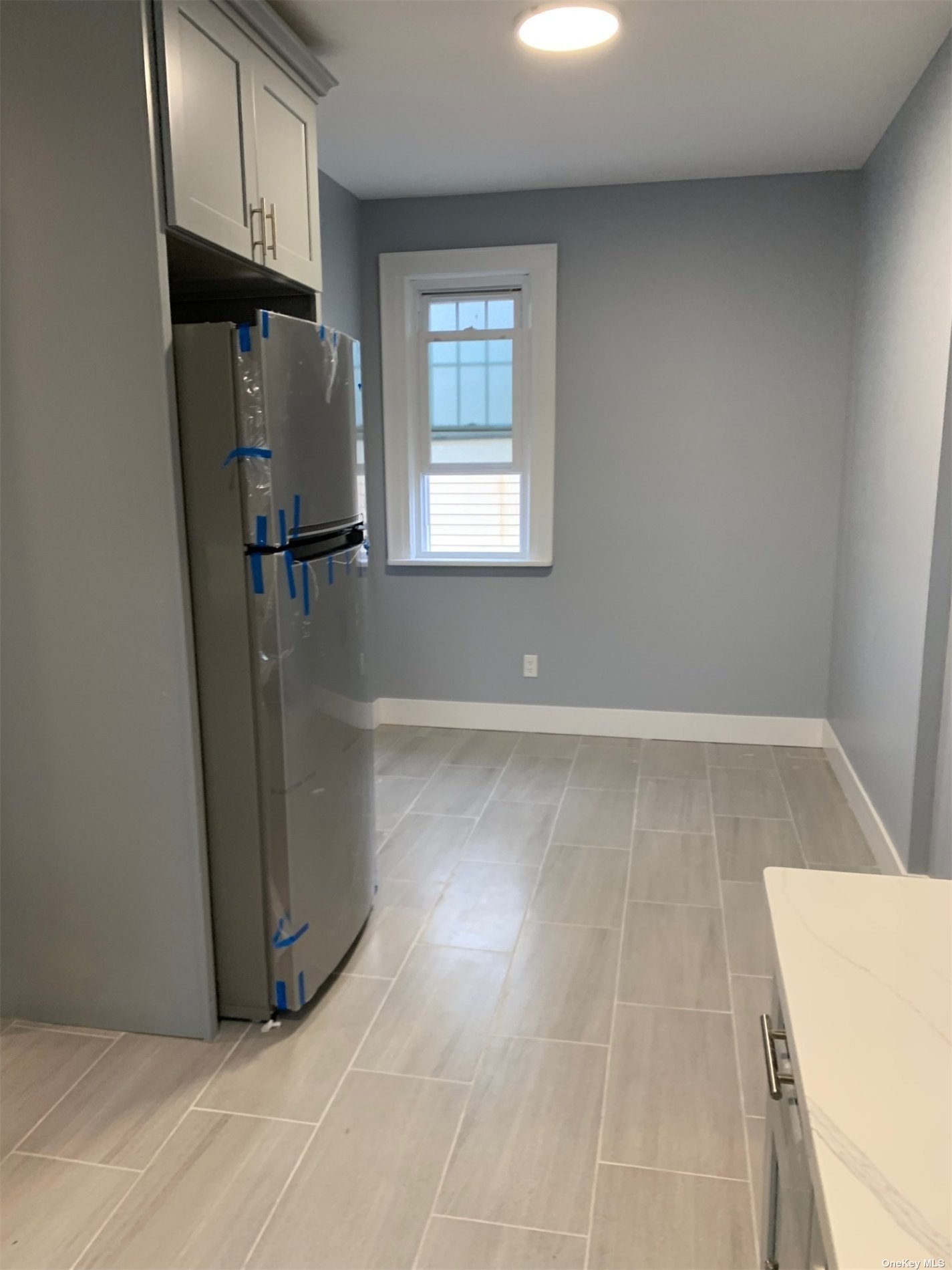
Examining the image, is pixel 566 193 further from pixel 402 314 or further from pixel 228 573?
pixel 228 573

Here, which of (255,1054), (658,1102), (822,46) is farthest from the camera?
(822,46)

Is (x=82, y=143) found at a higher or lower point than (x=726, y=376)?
higher

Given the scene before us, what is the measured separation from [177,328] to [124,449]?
0.28 m

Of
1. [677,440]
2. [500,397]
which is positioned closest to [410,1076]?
[677,440]

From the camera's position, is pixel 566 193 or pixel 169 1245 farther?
pixel 566 193

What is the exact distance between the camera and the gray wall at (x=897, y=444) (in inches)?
105

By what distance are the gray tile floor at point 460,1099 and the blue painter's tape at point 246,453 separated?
1.37 m

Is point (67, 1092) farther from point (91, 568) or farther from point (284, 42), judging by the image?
point (284, 42)

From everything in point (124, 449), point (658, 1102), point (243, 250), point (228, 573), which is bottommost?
point (658, 1102)

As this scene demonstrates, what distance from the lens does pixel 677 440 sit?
4145mm

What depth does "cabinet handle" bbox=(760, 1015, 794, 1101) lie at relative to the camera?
0.99m

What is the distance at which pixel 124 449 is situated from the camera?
1.96m

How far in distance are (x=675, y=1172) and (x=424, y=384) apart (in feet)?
11.3

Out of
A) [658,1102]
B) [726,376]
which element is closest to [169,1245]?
[658,1102]
